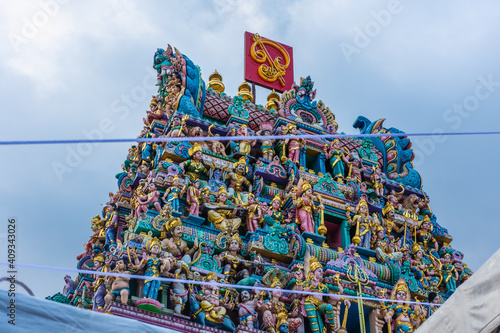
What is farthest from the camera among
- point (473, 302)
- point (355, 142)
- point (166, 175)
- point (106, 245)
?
point (355, 142)

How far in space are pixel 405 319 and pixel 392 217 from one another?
4242mm

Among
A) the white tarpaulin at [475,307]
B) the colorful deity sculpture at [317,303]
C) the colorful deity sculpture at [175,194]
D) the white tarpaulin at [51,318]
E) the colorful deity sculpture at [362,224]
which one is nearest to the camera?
the white tarpaulin at [475,307]

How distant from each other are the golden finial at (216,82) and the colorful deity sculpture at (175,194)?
586cm

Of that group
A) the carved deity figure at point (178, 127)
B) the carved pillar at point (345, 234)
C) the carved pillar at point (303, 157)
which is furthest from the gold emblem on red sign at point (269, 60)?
the carved pillar at point (345, 234)

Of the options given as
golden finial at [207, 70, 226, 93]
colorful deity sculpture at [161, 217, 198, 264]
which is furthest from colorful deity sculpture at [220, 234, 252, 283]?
golden finial at [207, 70, 226, 93]

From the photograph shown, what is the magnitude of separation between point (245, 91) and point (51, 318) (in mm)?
15075

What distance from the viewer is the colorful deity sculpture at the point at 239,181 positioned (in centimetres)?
1748

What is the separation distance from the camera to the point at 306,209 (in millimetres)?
17344

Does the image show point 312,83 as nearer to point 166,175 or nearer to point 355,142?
point 355,142

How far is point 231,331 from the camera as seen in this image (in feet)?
45.8

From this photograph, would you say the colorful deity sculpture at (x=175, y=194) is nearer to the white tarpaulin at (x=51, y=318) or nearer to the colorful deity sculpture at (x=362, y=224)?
the colorful deity sculpture at (x=362, y=224)

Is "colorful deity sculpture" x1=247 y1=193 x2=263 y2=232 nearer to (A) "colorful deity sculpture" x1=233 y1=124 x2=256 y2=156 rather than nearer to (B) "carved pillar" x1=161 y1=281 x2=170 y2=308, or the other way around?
(A) "colorful deity sculpture" x1=233 y1=124 x2=256 y2=156

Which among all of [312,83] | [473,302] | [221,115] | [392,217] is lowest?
[473,302]

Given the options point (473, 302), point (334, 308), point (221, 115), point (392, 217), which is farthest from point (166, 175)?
point (473, 302)
